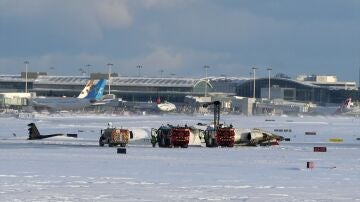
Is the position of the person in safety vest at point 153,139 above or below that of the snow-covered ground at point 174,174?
above

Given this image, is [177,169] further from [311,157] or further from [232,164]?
[311,157]

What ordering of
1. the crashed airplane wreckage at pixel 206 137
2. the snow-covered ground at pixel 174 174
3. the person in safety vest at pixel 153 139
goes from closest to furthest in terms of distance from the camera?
the snow-covered ground at pixel 174 174
the crashed airplane wreckage at pixel 206 137
the person in safety vest at pixel 153 139

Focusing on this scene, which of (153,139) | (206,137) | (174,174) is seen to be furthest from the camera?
(206,137)

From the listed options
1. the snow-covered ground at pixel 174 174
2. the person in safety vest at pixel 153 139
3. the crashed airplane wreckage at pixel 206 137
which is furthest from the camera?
the person in safety vest at pixel 153 139

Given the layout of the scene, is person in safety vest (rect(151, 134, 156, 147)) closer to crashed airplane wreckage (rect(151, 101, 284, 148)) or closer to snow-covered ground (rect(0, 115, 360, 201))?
crashed airplane wreckage (rect(151, 101, 284, 148))

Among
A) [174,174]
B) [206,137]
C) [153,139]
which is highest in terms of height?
[206,137]

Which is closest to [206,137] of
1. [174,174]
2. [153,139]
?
[153,139]

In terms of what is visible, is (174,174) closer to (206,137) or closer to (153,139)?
(153,139)

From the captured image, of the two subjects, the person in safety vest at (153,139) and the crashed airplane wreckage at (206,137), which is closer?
the crashed airplane wreckage at (206,137)

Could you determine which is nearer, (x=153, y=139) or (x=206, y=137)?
(x=153, y=139)

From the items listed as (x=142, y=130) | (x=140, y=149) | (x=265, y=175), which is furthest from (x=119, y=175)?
(x=142, y=130)

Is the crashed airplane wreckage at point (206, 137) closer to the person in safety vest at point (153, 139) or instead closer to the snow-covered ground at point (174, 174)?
the person in safety vest at point (153, 139)

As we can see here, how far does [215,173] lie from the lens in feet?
131

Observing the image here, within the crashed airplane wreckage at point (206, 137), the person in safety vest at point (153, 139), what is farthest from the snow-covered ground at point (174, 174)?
the person in safety vest at point (153, 139)
